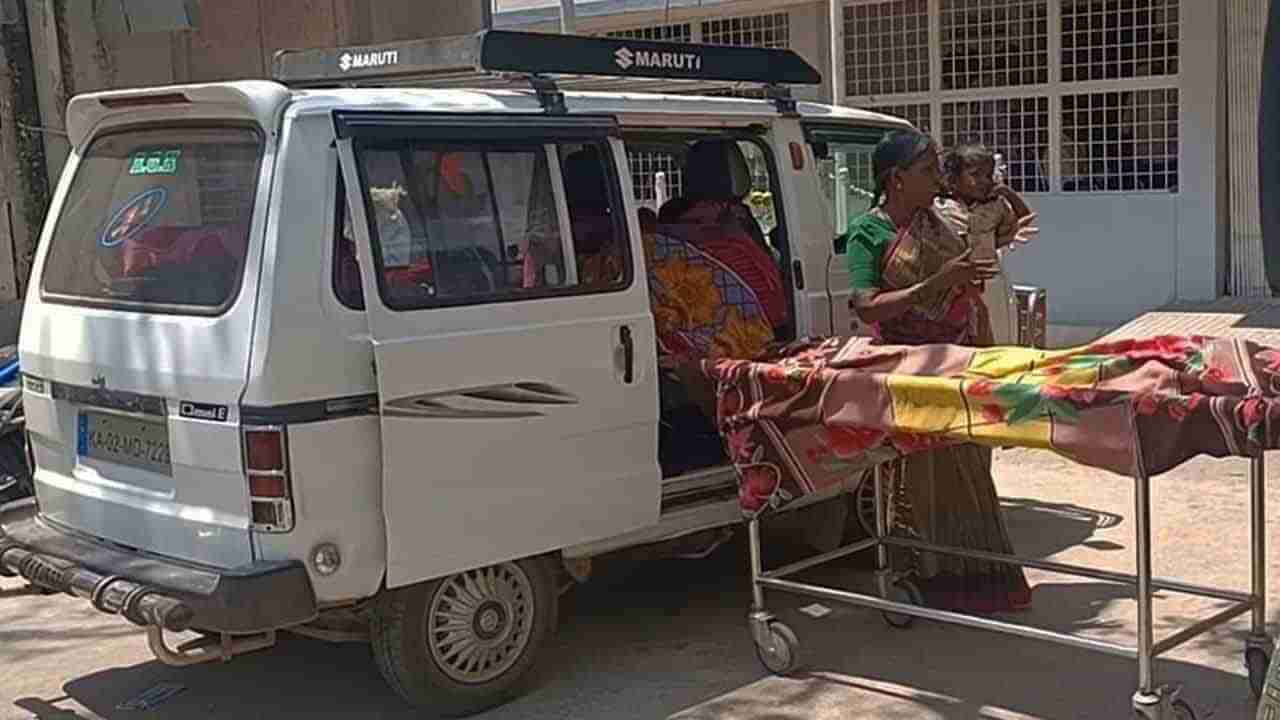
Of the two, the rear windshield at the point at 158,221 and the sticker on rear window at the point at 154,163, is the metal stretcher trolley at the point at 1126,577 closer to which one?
the rear windshield at the point at 158,221

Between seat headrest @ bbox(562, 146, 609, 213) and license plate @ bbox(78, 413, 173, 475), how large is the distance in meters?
1.58

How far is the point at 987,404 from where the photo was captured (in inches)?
170

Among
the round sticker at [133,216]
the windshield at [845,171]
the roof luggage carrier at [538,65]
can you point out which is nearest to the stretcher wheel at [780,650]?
the windshield at [845,171]

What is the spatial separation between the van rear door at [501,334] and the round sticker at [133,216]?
799 millimetres

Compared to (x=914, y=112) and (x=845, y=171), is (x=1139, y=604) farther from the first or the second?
(x=914, y=112)

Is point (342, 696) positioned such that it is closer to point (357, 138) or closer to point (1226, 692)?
point (357, 138)

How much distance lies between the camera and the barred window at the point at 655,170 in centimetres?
649

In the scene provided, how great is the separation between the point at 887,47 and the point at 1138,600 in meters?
10.5

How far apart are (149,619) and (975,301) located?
3160 millimetres

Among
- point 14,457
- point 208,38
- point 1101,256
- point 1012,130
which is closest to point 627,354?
point 14,457

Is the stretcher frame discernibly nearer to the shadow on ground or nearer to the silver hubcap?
the shadow on ground

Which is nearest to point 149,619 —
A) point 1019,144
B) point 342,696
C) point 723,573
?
point 342,696

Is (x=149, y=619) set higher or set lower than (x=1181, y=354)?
lower

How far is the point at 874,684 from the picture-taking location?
17.0 ft
